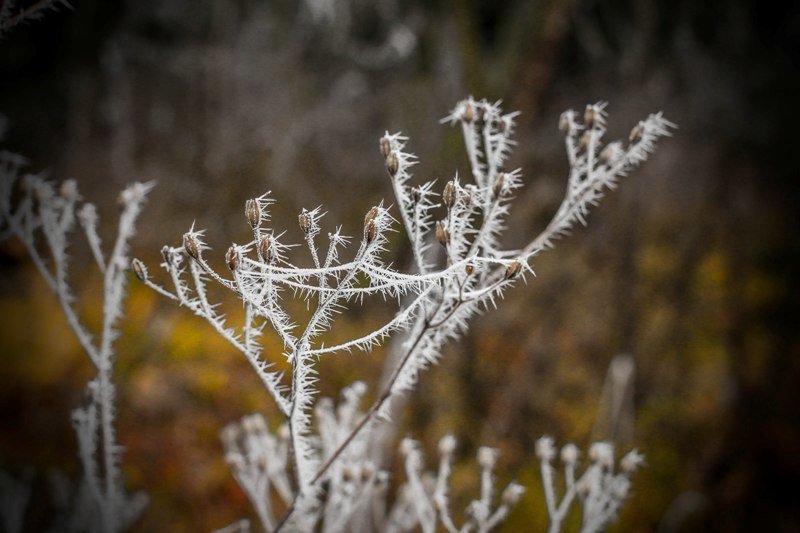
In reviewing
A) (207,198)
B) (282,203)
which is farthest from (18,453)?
(282,203)

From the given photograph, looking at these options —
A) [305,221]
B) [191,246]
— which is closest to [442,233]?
[305,221]

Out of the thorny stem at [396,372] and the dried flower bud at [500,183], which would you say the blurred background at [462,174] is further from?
the dried flower bud at [500,183]

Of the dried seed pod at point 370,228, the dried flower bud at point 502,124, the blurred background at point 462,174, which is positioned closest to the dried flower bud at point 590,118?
the dried flower bud at point 502,124

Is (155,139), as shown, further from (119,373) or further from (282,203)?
(119,373)

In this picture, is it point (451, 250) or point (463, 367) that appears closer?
point (451, 250)

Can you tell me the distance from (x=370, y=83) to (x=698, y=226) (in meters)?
2.30

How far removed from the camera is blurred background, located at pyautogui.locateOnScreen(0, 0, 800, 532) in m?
2.59

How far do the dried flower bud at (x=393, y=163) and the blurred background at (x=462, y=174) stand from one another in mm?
2099

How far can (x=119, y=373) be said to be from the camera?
266cm

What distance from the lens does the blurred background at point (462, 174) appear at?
259 cm

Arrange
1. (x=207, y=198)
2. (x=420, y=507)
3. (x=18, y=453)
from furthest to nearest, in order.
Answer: (x=207, y=198)
(x=18, y=453)
(x=420, y=507)

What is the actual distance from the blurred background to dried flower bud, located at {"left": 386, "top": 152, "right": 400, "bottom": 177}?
2099mm

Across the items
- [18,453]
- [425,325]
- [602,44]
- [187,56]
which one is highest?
[187,56]

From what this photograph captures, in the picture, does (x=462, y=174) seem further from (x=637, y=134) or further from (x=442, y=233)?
(x=442, y=233)
